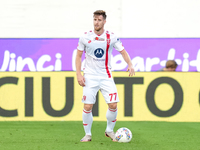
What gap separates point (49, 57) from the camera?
42.7ft

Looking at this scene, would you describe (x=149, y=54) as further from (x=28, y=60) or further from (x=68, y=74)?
(x=68, y=74)

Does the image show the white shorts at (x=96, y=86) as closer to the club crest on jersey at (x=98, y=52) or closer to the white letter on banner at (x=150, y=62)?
the club crest on jersey at (x=98, y=52)

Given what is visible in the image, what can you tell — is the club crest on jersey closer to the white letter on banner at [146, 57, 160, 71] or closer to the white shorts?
the white shorts

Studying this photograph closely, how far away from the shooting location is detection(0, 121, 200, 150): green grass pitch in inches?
195

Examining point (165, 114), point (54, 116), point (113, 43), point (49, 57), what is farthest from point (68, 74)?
point (49, 57)

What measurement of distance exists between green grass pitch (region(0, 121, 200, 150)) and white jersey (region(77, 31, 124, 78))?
952mm

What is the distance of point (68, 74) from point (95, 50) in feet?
9.42

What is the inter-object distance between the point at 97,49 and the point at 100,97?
9.42 feet

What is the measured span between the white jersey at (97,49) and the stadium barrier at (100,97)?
267 centimetres

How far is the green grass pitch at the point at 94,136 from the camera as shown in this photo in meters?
4.95
